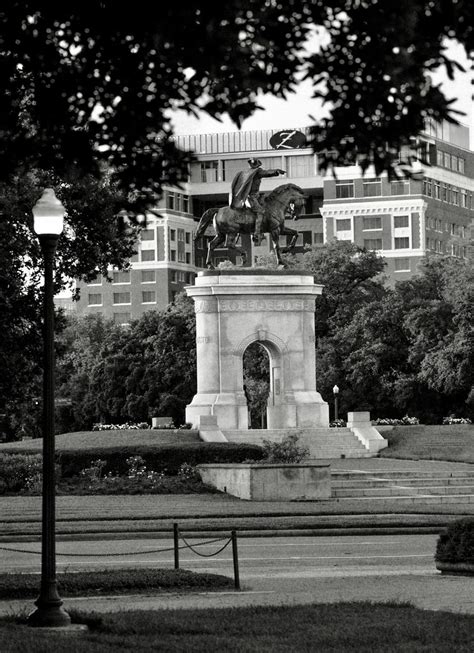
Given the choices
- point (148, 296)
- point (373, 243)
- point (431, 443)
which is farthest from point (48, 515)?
point (148, 296)

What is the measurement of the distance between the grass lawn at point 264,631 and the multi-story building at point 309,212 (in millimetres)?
119432

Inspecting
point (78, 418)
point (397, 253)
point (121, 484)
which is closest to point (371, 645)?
point (121, 484)

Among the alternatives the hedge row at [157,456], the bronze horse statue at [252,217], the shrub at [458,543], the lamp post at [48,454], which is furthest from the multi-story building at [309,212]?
the lamp post at [48,454]

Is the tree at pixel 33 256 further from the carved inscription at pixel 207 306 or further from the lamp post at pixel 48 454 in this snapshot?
the carved inscription at pixel 207 306

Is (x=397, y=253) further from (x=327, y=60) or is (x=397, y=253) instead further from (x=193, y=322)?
(x=327, y=60)

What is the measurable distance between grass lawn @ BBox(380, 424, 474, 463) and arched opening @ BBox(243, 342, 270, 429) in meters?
23.8

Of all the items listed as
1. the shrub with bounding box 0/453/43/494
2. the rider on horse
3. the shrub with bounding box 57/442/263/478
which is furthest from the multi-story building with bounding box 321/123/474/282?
the shrub with bounding box 0/453/43/494

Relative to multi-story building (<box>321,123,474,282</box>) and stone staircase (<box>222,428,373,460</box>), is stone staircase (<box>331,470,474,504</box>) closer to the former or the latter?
stone staircase (<box>222,428,373,460</box>)

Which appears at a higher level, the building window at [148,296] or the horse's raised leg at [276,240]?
the building window at [148,296]

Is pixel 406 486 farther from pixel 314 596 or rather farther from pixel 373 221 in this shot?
pixel 373 221

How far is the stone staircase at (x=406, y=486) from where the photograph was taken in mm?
39125

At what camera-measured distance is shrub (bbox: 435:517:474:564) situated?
20266 millimetres

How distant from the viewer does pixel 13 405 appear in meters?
35.6

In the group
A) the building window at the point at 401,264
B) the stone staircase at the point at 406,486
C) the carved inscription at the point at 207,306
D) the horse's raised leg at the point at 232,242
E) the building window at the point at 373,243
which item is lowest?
the stone staircase at the point at 406,486
